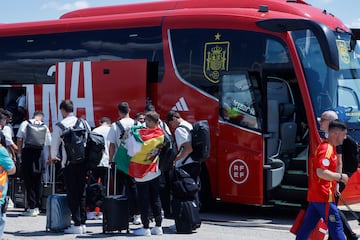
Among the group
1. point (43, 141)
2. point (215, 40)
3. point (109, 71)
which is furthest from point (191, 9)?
point (43, 141)

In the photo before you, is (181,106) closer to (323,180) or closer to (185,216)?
(185,216)

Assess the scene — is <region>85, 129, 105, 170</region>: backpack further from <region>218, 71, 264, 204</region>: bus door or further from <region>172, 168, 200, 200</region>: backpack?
<region>218, 71, 264, 204</region>: bus door

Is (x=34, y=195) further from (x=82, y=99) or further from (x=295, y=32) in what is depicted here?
(x=295, y=32)

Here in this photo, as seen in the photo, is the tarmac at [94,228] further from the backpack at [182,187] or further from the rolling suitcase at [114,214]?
the backpack at [182,187]

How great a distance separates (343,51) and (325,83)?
0.95 meters

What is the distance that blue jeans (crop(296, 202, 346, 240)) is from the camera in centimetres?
798

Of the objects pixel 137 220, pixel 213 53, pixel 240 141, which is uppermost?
pixel 213 53

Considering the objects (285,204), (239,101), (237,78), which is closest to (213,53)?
(237,78)

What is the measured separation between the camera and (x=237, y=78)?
41.2 feet


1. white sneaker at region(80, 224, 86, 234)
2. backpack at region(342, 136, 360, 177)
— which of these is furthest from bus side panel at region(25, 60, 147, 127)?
backpack at region(342, 136, 360, 177)

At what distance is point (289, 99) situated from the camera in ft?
41.4

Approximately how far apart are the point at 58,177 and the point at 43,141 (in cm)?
116

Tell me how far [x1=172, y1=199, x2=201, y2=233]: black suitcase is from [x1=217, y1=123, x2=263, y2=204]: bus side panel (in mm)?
1786

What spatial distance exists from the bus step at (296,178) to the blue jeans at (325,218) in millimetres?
4049
